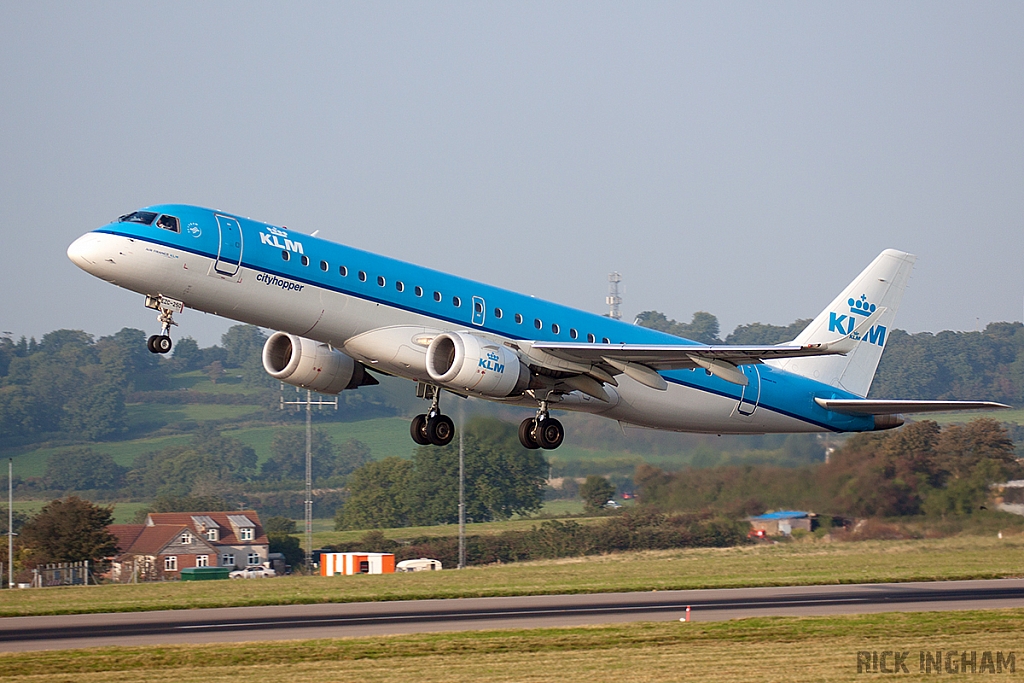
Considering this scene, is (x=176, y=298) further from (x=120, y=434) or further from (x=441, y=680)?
(x=120, y=434)

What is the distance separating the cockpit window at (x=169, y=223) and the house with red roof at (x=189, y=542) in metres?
45.6

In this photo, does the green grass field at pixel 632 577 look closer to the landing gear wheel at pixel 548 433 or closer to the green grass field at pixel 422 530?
the landing gear wheel at pixel 548 433

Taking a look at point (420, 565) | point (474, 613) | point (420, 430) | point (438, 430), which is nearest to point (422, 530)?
point (420, 565)

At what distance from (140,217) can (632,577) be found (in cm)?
2543

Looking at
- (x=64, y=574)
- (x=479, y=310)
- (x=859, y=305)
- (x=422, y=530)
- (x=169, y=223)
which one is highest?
(x=169, y=223)

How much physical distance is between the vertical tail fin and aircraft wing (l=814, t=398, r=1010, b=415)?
2.93 feet

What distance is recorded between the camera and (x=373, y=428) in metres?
99.0

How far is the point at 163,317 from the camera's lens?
1045 inches

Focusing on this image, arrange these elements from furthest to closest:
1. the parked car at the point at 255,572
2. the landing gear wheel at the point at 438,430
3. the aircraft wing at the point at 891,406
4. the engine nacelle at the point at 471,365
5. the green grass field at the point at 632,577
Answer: the parked car at the point at 255,572, the green grass field at the point at 632,577, the aircraft wing at the point at 891,406, the landing gear wheel at the point at 438,430, the engine nacelle at the point at 471,365

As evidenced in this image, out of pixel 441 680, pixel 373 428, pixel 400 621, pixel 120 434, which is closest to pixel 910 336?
pixel 373 428

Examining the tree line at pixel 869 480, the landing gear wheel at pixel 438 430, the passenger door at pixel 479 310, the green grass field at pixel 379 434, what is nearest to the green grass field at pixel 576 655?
the landing gear wheel at pixel 438 430

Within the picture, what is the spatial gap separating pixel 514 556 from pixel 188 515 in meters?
27.3

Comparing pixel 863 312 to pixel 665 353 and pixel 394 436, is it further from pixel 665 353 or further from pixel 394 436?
pixel 394 436

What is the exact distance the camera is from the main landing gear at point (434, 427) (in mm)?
31594
